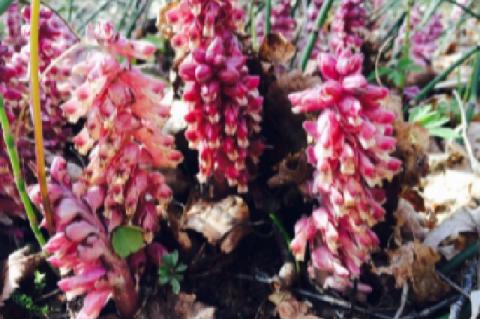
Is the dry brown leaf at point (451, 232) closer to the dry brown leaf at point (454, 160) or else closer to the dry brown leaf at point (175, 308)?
the dry brown leaf at point (454, 160)

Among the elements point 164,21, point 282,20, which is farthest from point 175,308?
point 282,20

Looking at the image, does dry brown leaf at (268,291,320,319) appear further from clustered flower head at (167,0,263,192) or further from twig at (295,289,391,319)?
clustered flower head at (167,0,263,192)

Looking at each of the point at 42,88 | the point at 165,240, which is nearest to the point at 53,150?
the point at 42,88

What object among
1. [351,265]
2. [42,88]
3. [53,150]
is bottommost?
[351,265]

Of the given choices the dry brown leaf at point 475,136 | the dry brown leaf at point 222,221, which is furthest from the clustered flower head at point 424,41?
the dry brown leaf at point 222,221

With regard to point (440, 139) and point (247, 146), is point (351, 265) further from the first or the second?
point (440, 139)

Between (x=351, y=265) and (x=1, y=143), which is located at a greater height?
(x=1, y=143)

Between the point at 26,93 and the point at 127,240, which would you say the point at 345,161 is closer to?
the point at 127,240
